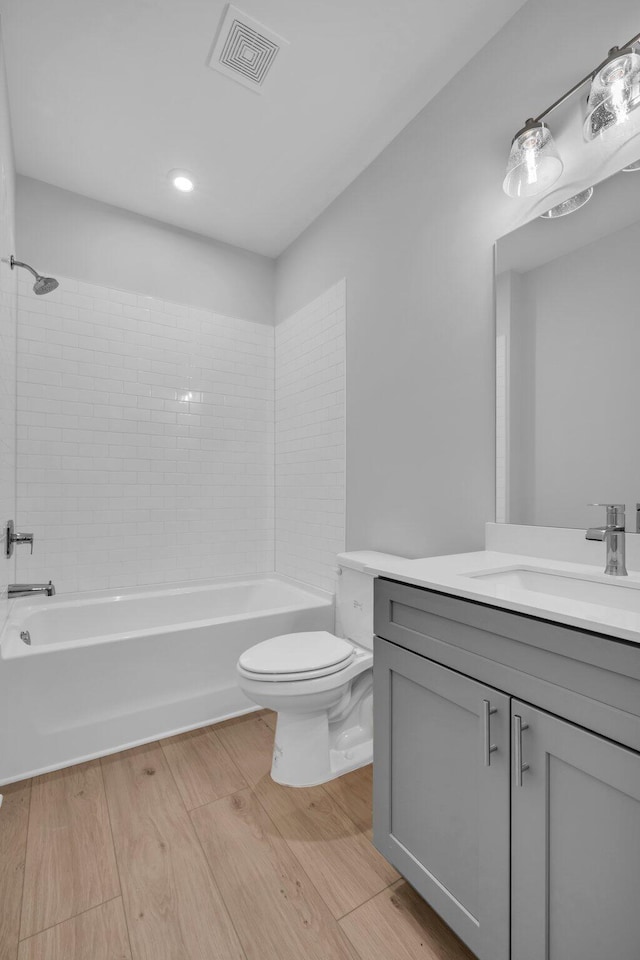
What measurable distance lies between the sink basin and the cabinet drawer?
0.15 m

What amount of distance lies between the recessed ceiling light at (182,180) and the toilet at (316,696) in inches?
87.0

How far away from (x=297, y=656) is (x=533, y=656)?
107 cm

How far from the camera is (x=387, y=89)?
75.5 inches

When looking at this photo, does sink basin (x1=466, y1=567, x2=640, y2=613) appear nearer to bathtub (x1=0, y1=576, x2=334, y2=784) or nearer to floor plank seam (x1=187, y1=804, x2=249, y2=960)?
floor plank seam (x1=187, y1=804, x2=249, y2=960)

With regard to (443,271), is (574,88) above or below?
above

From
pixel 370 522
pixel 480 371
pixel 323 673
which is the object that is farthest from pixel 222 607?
pixel 480 371

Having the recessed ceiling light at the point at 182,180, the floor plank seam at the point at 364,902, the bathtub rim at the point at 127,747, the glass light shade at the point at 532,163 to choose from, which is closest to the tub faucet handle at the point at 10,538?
the bathtub rim at the point at 127,747

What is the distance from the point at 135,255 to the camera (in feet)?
9.06

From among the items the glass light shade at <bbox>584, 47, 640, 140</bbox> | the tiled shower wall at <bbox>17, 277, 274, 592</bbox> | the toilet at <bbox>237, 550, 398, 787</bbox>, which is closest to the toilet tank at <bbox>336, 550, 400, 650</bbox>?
the toilet at <bbox>237, 550, 398, 787</bbox>

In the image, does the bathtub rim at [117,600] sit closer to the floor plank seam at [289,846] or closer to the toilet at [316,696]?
the toilet at [316,696]

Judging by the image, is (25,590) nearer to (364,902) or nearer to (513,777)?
(364,902)

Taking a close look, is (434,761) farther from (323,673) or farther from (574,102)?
(574,102)

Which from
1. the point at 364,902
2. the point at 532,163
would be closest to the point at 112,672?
the point at 364,902

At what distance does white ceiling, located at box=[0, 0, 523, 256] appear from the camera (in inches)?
64.0
